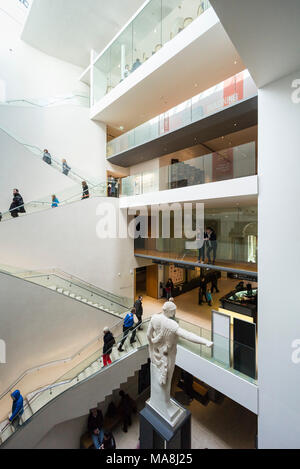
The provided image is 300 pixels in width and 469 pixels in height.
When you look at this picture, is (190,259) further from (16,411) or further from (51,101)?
(51,101)

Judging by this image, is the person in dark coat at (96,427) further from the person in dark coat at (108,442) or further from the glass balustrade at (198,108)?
the glass balustrade at (198,108)

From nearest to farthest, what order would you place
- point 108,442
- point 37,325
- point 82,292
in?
1. point 108,442
2. point 37,325
3. point 82,292

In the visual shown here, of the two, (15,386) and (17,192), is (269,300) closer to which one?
(15,386)

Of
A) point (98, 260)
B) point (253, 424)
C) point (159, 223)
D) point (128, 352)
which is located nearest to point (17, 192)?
point (98, 260)

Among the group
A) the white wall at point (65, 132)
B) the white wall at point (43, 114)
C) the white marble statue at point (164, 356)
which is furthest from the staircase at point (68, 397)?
the white wall at point (43, 114)

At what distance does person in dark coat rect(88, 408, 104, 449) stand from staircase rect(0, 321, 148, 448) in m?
1.25

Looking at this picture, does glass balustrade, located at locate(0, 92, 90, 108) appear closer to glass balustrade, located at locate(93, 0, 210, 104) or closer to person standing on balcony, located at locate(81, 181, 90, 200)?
glass balustrade, located at locate(93, 0, 210, 104)

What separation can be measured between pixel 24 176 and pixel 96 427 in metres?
10.3

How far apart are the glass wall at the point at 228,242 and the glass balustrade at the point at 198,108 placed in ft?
11.4

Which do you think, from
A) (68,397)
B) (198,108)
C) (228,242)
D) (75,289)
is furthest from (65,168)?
(68,397)

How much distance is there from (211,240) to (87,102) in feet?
36.8

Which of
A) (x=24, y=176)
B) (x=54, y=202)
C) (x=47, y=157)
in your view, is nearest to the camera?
(x=54, y=202)

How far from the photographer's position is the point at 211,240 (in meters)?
8.03

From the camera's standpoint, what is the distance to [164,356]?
3.45 m
